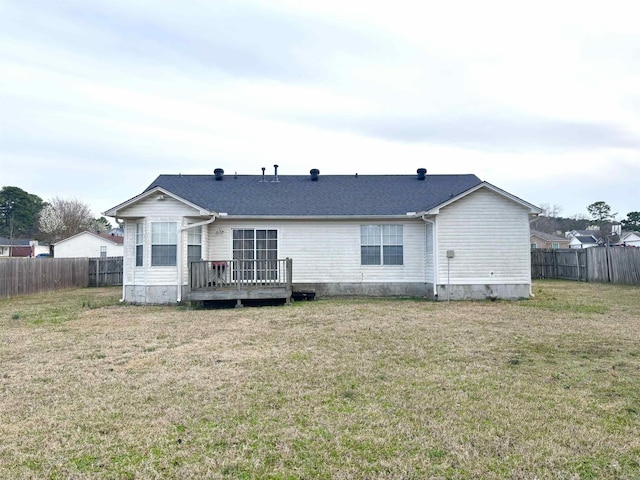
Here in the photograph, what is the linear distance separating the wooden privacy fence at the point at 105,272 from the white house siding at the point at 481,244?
56.7 feet

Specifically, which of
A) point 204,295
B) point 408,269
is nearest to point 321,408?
point 204,295

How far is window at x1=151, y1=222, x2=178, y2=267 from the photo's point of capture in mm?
13031

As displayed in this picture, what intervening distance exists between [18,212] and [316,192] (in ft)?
202

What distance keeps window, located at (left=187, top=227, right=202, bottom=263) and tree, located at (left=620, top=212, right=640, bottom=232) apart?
68.7 m

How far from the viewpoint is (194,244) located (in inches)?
531

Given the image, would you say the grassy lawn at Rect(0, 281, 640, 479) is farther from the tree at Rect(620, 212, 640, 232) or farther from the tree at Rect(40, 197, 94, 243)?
the tree at Rect(620, 212, 640, 232)

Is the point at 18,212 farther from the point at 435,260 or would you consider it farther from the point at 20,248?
the point at 435,260

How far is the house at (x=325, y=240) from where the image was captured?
1301cm

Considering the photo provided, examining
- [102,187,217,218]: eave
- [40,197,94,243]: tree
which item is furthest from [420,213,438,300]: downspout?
[40,197,94,243]: tree

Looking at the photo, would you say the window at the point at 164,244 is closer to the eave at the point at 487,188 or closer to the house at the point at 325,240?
the house at the point at 325,240

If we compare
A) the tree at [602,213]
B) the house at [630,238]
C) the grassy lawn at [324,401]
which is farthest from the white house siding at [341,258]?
the tree at [602,213]

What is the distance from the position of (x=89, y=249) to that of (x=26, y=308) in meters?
27.3

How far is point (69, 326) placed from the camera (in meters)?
9.38

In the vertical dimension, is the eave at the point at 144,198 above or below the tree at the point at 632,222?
below
